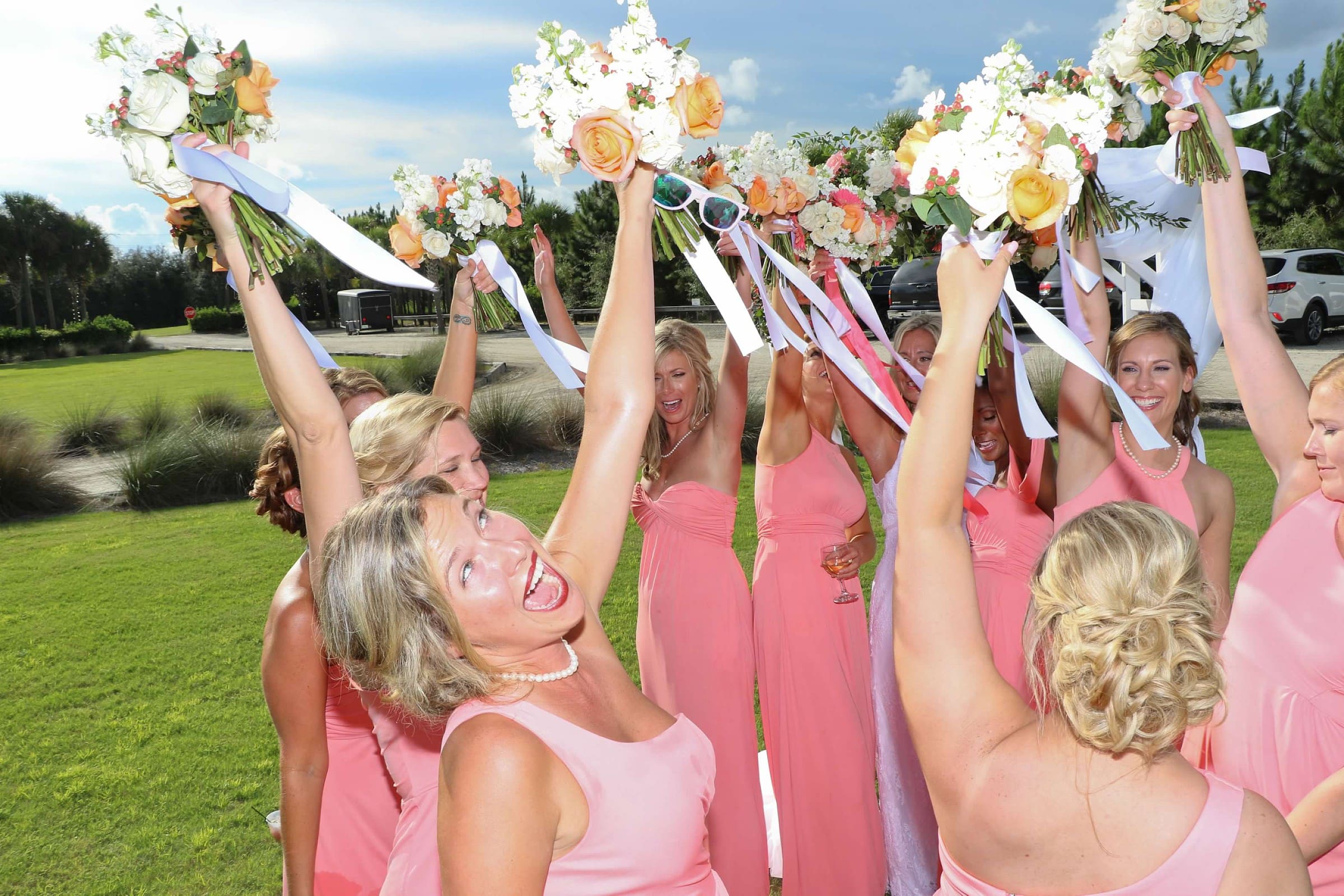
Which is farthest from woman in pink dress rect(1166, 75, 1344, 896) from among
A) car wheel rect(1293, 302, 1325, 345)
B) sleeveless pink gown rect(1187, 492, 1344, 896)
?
car wheel rect(1293, 302, 1325, 345)

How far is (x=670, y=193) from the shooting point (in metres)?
2.88

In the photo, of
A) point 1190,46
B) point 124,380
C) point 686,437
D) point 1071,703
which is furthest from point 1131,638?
point 124,380

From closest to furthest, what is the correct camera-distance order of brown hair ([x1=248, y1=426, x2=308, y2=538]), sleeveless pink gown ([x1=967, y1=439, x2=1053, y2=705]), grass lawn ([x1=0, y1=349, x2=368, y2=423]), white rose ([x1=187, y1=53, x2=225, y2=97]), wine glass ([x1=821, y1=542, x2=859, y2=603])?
white rose ([x1=187, y1=53, x2=225, y2=97]), brown hair ([x1=248, y1=426, x2=308, y2=538]), sleeveless pink gown ([x1=967, y1=439, x2=1053, y2=705]), wine glass ([x1=821, y1=542, x2=859, y2=603]), grass lawn ([x1=0, y1=349, x2=368, y2=423])

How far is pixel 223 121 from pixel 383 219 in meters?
53.9

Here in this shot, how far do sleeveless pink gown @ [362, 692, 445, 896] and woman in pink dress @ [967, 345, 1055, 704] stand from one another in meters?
2.38

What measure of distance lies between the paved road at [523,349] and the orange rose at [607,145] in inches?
449

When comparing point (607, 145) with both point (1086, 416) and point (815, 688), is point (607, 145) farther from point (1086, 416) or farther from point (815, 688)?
point (815, 688)

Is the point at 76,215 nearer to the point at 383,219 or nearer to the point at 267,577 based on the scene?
the point at 383,219

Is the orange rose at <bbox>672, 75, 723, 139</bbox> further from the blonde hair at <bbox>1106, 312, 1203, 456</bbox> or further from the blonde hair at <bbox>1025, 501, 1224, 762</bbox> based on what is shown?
the blonde hair at <bbox>1106, 312, 1203, 456</bbox>

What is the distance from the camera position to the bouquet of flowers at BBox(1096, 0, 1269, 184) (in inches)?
108

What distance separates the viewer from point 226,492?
12.0 m

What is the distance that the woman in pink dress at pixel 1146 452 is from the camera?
11.4 feet

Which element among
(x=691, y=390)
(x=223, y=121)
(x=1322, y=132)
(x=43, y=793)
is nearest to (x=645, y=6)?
(x=223, y=121)

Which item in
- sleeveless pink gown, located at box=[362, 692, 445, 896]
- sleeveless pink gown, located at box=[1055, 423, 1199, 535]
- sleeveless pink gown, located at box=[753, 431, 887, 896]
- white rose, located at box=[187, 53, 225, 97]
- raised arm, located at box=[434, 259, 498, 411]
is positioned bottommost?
sleeveless pink gown, located at box=[753, 431, 887, 896]
